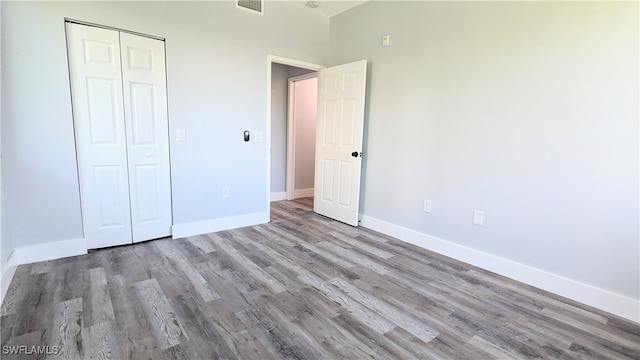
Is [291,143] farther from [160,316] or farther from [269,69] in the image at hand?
[160,316]

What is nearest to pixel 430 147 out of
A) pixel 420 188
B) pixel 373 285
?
pixel 420 188

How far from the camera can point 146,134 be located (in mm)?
3061

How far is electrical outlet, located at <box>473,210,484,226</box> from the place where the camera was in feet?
9.26

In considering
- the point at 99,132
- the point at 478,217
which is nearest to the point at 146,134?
the point at 99,132

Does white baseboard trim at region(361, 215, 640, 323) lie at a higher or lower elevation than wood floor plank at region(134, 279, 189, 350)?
higher

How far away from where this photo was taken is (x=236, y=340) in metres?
1.76

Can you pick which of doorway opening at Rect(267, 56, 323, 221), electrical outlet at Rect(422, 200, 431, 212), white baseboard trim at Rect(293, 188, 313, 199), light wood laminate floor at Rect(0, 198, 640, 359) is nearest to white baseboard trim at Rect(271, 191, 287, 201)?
doorway opening at Rect(267, 56, 323, 221)

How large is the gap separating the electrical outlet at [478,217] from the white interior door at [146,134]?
3.04m

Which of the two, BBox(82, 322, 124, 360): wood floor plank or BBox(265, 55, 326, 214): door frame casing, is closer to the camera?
BBox(82, 322, 124, 360): wood floor plank

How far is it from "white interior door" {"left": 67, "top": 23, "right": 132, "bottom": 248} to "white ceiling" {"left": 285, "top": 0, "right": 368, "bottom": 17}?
2.06 m

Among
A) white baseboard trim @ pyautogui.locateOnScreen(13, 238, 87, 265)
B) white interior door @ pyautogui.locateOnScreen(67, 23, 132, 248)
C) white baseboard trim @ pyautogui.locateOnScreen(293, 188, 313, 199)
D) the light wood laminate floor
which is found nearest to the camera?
the light wood laminate floor

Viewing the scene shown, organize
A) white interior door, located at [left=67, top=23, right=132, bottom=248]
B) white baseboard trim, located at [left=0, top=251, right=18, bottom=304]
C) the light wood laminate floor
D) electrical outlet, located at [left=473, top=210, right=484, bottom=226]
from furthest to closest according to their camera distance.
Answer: electrical outlet, located at [left=473, top=210, right=484, bottom=226] → white interior door, located at [left=67, top=23, right=132, bottom=248] → white baseboard trim, located at [left=0, top=251, right=18, bottom=304] → the light wood laminate floor

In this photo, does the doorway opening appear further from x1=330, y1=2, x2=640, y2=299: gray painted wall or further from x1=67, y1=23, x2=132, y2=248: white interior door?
x1=67, y1=23, x2=132, y2=248: white interior door
